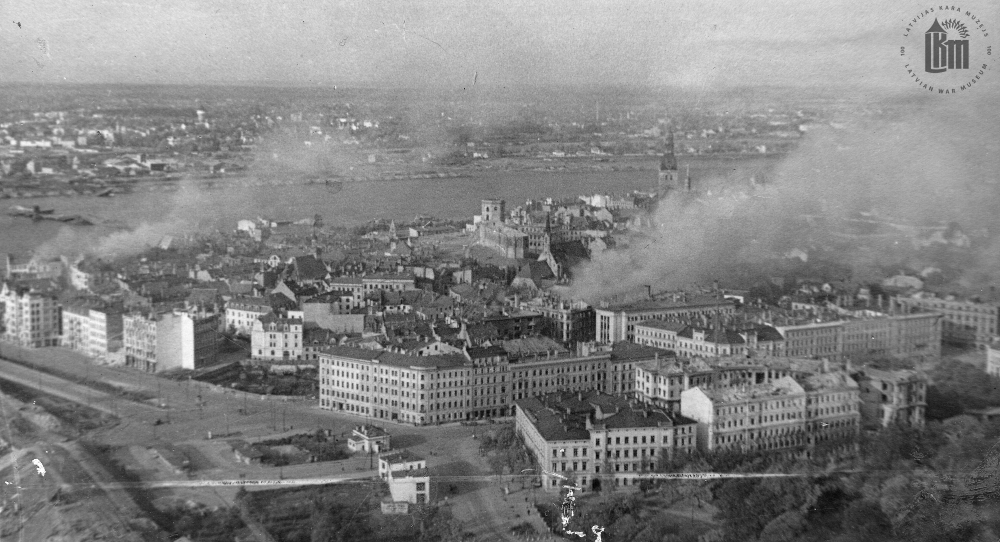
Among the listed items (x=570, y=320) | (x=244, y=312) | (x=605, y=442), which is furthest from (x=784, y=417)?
(x=244, y=312)

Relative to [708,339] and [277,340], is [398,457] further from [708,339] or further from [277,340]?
[277,340]

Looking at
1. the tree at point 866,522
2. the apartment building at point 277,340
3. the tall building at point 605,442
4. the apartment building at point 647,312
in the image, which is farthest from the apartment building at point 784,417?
the apartment building at point 277,340

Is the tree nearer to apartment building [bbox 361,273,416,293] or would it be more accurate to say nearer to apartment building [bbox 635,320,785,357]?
apartment building [bbox 635,320,785,357]

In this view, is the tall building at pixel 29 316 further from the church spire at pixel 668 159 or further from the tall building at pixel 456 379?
the church spire at pixel 668 159

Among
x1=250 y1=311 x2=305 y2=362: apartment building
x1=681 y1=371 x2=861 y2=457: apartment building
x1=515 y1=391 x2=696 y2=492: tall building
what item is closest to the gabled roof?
x1=250 y1=311 x2=305 y2=362: apartment building

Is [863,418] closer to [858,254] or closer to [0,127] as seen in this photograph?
[858,254]

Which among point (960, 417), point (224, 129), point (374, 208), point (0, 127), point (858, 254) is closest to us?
point (960, 417)

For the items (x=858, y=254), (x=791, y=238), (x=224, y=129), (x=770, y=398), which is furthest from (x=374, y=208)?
(x=770, y=398)
